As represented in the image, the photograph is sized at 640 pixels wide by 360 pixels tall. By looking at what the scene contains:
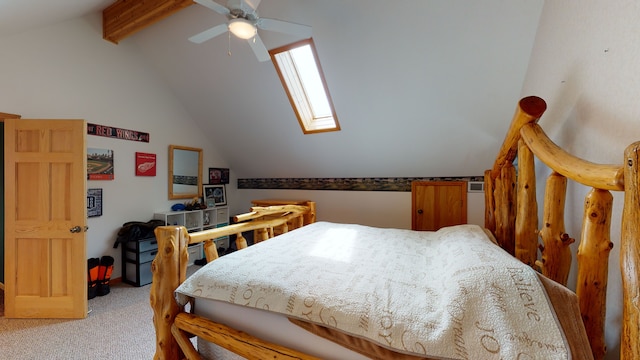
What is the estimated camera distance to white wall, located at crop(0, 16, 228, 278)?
2.73 meters

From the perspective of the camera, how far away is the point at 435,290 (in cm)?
102

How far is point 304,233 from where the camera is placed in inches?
81.4

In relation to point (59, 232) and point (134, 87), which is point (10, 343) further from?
point (134, 87)

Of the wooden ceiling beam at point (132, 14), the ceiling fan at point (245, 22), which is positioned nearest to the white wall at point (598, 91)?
the ceiling fan at point (245, 22)

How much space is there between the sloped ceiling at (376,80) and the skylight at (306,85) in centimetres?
11

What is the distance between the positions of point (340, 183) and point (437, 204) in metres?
1.58

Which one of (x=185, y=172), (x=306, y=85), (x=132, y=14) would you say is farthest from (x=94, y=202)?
(x=306, y=85)

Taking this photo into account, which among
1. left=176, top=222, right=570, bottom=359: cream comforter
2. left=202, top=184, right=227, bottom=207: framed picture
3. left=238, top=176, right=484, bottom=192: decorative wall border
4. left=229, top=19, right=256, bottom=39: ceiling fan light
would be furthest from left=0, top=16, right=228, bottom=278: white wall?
left=176, top=222, right=570, bottom=359: cream comforter

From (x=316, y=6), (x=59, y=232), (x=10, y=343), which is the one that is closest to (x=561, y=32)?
(x=316, y=6)

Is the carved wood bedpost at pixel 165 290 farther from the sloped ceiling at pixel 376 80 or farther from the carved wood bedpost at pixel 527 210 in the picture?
the sloped ceiling at pixel 376 80

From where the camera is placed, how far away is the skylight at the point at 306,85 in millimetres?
3091

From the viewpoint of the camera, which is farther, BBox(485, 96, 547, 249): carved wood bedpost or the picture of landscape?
the picture of landscape

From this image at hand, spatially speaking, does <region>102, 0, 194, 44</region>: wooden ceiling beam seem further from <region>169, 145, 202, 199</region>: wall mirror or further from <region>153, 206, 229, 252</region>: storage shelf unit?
<region>153, 206, 229, 252</region>: storage shelf unit

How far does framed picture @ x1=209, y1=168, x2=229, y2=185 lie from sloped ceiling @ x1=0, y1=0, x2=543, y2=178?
0.67 metres
